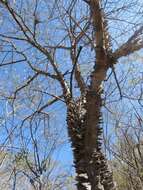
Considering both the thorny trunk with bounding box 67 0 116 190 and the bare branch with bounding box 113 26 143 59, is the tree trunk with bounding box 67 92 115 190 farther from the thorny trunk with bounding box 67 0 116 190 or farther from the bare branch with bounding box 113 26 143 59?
the bare branch with bounding box 113 26 143 59

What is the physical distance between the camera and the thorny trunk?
503 cm

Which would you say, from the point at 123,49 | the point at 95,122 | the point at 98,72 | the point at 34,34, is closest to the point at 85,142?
the point at 95,122

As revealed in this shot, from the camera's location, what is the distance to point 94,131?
17.9 feet

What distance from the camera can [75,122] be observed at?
5.78 metres

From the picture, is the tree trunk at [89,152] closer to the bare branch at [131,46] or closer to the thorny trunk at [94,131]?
the thorny trunk at [94,131]

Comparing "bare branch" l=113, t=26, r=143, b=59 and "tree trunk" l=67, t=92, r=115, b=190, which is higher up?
"bare branch" l=113, t=26, r=143, b=59

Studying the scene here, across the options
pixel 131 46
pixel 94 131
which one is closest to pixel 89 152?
pixel 94 131

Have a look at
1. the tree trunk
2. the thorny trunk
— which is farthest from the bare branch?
the tree trunk

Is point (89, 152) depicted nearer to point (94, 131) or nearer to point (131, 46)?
point (94, 131)

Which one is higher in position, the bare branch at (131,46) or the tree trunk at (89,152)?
the bare branch at (131,46)

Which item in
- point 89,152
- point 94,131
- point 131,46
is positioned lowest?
point 89,152

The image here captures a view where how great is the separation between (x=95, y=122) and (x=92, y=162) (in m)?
0.57

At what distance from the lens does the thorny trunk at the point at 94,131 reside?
5.03 metres

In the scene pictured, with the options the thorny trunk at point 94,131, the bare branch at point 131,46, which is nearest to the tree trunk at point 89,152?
the thorny trunk at point 94,131
